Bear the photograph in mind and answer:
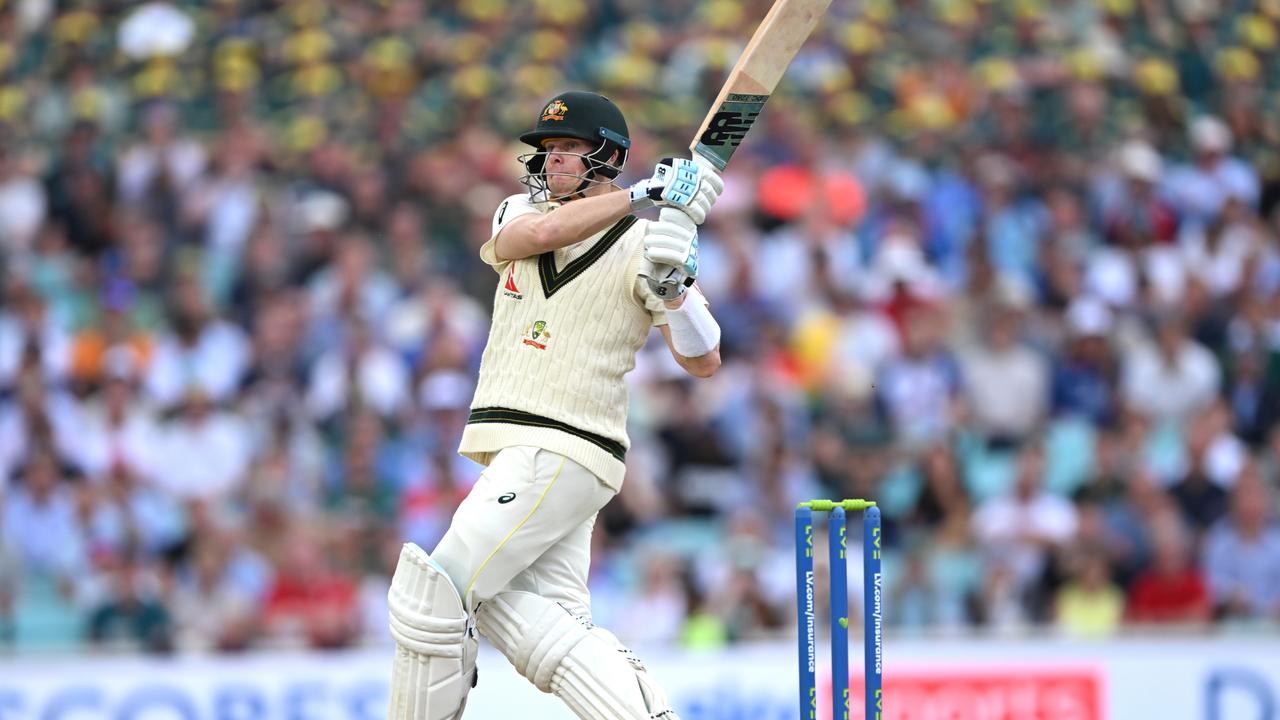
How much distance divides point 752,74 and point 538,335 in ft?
3.10

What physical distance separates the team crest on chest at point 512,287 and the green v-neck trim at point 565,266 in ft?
0.28

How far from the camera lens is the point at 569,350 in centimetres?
510

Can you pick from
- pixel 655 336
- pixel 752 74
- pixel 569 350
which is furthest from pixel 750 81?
pixel 655 336

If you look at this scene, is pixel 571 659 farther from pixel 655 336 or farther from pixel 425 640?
pixel 655 336

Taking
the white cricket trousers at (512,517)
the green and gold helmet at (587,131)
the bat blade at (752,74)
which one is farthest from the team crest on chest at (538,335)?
the bat blade at (752,74)

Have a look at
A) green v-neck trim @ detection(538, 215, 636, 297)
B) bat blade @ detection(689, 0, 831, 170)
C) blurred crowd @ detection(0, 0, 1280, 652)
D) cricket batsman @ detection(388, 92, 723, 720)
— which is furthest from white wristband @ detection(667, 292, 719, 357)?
blurred crowd @ detection(0, 0, 1280, 652)

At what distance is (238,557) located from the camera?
9461mm

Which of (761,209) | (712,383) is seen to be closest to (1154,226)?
(761,209)

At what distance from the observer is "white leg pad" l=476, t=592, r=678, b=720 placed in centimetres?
503

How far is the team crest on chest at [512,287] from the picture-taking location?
205 inches

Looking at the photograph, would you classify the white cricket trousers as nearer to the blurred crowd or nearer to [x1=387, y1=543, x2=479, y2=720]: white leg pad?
[x1=387, y1=543, x2=479, y2=720]: white leg pad

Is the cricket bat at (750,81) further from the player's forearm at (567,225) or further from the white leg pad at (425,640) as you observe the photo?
the white leg pad at (425,640)

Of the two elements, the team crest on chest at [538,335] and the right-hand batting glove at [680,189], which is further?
the team crest on chest at [538,335]

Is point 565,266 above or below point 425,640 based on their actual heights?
above
